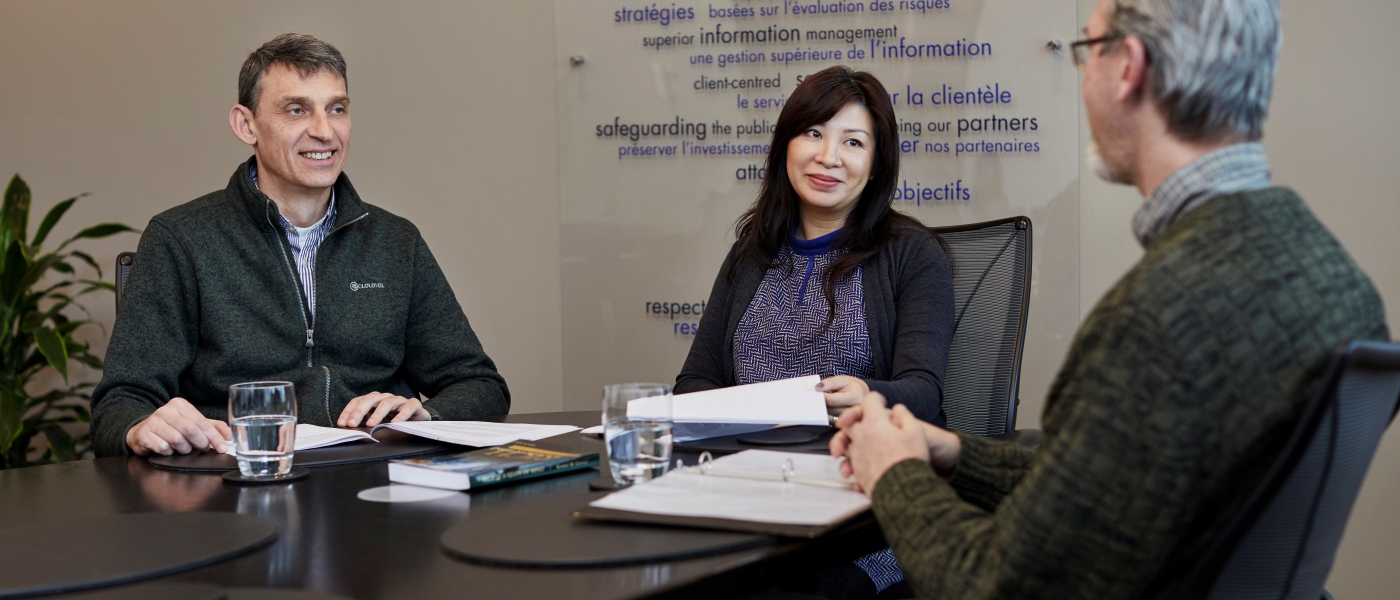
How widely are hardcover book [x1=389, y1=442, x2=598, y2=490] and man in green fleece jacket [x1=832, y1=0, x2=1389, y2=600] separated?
0.50m

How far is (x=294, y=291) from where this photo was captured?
2.18 m

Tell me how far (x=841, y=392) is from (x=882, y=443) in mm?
701

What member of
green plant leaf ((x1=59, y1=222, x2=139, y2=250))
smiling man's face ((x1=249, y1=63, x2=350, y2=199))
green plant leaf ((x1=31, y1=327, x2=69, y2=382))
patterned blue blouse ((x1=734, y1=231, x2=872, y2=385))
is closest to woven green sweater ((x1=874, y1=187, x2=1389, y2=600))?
patterned blue blouse ((x1=734, y1=231, x2=872, y2=385))

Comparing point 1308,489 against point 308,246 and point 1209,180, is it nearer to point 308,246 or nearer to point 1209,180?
point 1209,180

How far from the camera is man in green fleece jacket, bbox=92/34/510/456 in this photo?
206 centimetres

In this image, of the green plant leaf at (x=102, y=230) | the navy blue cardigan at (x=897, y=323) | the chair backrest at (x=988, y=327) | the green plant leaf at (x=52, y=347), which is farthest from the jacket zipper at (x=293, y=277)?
the green plant leaf at (x=102, y=230)

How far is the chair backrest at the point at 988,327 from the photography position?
2.20 metres

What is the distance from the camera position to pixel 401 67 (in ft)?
11.7

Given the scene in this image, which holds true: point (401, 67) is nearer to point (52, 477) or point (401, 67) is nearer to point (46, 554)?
point (52, 477)

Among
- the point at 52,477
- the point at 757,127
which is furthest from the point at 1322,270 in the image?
the point at 757,127

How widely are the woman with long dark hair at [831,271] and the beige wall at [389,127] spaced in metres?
0.97

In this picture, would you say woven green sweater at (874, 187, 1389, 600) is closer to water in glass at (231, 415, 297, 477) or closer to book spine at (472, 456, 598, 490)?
book spine at (472, 456, 598, 490)

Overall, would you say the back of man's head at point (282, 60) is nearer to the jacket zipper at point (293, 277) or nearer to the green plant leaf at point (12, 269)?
the jacket zipper at point (293, 277)

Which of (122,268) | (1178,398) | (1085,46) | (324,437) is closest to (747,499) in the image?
(1178,398)
